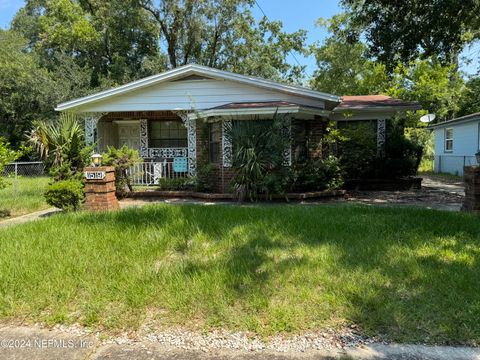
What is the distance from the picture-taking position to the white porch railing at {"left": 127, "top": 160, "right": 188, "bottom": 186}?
13.3 metres

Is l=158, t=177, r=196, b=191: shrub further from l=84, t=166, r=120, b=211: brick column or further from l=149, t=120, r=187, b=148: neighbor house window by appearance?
l=149, t=120, r=187, b=148: neighbor house window

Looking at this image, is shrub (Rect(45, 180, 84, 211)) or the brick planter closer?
shrub (Rect(45, 180, 84, 211))

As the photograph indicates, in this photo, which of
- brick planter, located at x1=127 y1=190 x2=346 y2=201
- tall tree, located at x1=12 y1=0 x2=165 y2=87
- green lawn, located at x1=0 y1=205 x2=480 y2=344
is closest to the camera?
green lawn, located at x1=0 y1=205 x2=480 y2=344

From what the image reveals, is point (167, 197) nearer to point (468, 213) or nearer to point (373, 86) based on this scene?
point (468, 213)

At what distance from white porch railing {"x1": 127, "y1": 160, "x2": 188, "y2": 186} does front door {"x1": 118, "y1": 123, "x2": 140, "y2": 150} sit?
105 inches

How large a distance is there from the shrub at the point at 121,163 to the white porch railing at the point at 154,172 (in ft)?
5.59

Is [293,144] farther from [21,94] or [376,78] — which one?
[376,78]

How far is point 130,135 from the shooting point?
16.9 metres

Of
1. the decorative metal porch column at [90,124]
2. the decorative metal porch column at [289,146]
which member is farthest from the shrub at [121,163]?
the decorative metal porch column at [289,146]

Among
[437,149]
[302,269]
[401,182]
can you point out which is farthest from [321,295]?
[437,149]

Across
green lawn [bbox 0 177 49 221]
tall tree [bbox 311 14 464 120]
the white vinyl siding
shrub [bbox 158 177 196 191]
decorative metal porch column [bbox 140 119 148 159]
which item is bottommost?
green lawn [bbox 0 177 49 221]

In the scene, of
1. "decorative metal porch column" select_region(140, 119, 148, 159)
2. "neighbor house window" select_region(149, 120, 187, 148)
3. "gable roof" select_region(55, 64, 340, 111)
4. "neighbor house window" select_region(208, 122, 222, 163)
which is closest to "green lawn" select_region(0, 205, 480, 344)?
"neighbor house window" select_region(208, 122, 222, 163)

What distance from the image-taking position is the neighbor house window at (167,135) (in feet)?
52.6

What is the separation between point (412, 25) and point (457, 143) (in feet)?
41.3
